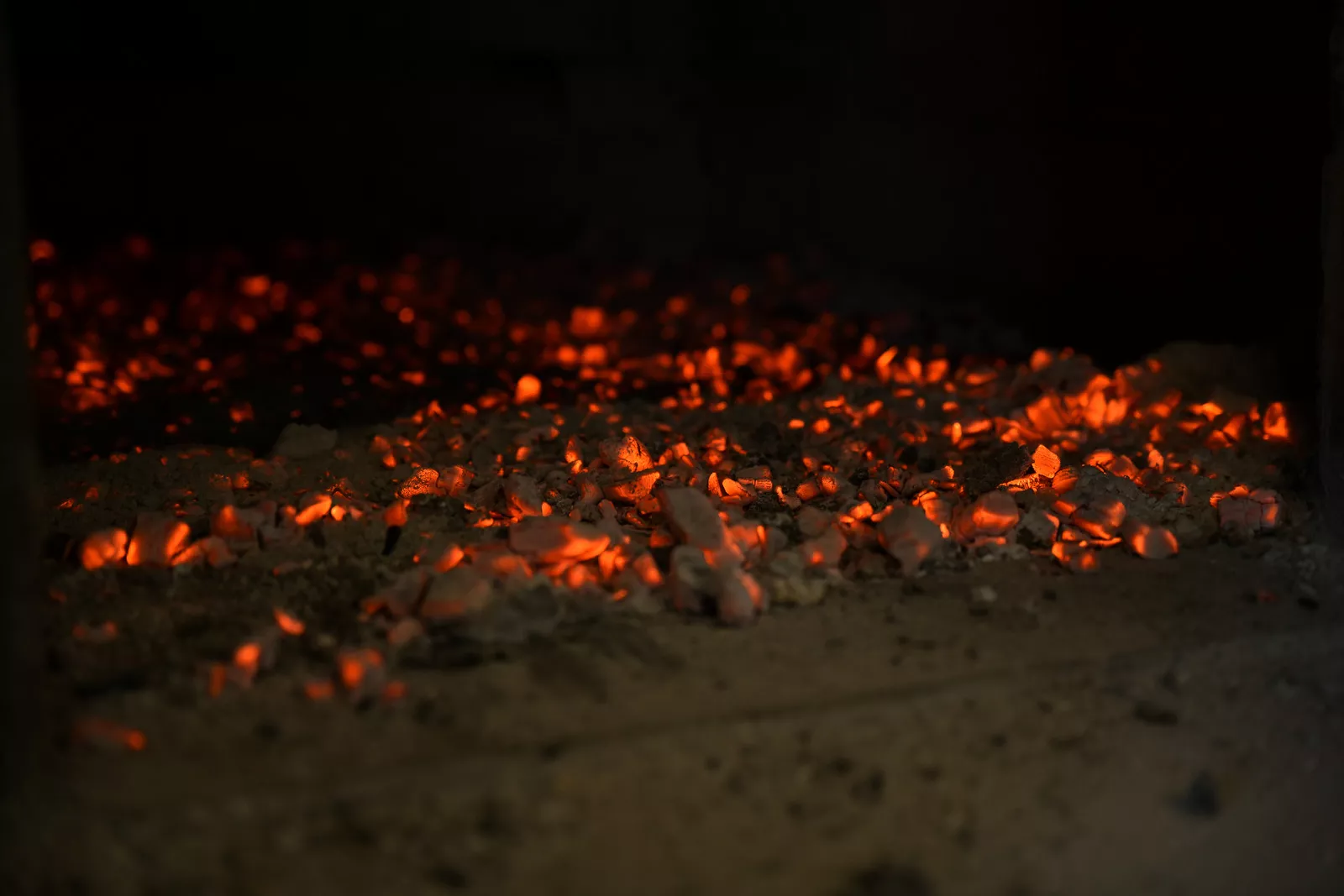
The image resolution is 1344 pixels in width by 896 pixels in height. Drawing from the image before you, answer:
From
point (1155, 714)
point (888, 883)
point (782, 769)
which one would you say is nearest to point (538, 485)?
point (782, 769)

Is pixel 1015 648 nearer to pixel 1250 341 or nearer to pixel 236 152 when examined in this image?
pixel 1250 341

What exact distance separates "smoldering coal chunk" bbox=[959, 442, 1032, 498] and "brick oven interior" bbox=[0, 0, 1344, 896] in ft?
0.07

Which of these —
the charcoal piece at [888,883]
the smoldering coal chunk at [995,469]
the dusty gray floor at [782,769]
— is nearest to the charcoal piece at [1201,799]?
the dusty gray floor at [782,769]

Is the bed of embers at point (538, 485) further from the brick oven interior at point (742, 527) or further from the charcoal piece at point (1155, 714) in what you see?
the charcoal piece at point (1155, 714)

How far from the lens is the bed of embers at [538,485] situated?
159 cm

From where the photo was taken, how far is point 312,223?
4.84 meters

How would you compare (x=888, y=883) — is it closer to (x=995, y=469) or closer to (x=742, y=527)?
(x=742, y=527)

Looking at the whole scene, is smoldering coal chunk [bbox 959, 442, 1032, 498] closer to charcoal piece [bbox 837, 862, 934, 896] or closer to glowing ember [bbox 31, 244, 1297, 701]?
glowing ember [bbox 31, 244, 1297, 701]

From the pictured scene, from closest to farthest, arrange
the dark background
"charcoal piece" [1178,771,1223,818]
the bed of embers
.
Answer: "charcoal piece" [1178,771,1223,818], the bed of embers, the dark background

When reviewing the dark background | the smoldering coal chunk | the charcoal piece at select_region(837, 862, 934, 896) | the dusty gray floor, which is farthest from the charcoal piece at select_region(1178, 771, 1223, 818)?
the dark background

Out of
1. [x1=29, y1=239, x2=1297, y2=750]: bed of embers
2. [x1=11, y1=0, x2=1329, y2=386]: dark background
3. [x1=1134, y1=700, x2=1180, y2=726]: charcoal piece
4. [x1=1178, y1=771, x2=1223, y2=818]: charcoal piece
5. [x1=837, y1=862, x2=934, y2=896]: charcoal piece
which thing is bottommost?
[x1=837, y1=862, x2=934, y2=896]: charcoal piece

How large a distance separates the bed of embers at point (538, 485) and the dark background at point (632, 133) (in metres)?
1.02

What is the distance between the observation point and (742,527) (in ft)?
5.75

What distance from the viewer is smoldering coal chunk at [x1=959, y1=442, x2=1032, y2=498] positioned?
202cm
